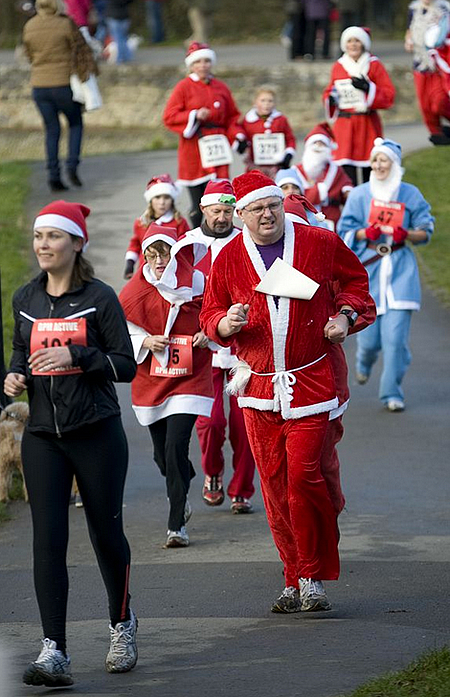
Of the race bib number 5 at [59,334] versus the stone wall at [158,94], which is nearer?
the race bib number 5 at [59,334]

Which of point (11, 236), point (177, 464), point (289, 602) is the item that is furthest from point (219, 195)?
point (11, 236)

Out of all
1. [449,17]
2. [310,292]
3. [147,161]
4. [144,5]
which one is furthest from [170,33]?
[310,292]

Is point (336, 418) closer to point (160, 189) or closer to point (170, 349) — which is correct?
point (170, 349)

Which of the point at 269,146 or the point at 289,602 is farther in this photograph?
the point at 269,146

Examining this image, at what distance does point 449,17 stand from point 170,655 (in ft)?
44.2

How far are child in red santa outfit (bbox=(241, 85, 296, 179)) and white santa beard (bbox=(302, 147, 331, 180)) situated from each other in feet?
6.97

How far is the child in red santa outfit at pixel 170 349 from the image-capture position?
29.7ft

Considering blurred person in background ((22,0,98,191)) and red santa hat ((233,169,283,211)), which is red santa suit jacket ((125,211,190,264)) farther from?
blurred person in background ((22,0,98,191))

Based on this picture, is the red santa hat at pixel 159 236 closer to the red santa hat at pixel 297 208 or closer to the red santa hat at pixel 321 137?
the red santa hat at pixel 297 208

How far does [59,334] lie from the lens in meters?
6.36

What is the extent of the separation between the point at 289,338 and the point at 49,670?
1876mm

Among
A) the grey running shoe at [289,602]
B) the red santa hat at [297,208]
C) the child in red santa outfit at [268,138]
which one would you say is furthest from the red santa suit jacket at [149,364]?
the child in red santa outfit at [268,138]

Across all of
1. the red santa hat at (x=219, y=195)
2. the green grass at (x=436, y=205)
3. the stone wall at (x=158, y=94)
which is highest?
the red santa hat at (x=219, y=195)

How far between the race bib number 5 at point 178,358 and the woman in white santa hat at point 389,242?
3.32 m
